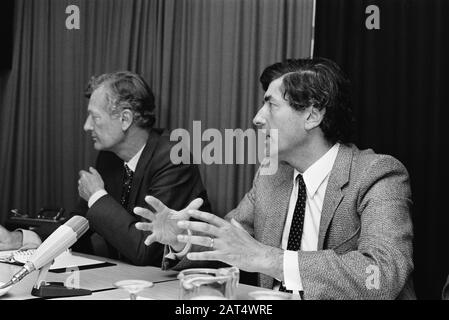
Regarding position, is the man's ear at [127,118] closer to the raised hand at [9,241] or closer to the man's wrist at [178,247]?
the raised hand at [9,241]

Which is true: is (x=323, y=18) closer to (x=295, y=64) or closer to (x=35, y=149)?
(x=295, y=64)

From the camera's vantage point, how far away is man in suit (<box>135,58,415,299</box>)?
1442 millimetres

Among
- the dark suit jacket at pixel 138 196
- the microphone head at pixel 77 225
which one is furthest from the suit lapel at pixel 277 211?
the microphone head at pixel 77 225

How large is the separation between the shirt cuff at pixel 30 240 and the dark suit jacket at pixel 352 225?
0.65 m

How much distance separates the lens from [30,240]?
84.9 inches

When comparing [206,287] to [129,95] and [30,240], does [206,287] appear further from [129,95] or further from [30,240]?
[129,95]

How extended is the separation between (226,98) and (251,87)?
152 millimetres

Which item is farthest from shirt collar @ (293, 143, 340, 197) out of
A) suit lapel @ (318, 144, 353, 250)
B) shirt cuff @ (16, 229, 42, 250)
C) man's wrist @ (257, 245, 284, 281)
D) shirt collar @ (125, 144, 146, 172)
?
shirt cuff @ (16, 229, 42, 250)

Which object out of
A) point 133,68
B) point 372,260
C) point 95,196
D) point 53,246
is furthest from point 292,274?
point 133,68

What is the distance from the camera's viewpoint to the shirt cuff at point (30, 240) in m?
2.12

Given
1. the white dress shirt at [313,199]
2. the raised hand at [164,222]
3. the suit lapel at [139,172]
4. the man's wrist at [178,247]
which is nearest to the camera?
the raised hand at [164,222]

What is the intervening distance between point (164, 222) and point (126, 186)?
0.86 metres

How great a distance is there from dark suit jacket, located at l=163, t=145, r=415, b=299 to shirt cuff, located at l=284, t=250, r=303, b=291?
0.6 inches

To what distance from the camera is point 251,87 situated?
2664 millimetres
